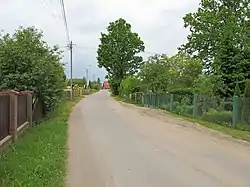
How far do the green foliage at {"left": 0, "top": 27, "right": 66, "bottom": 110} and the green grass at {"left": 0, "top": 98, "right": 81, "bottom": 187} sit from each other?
22.5 feet

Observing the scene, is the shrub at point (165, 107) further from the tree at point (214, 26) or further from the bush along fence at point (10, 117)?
the bush along fence at point (10, 117)

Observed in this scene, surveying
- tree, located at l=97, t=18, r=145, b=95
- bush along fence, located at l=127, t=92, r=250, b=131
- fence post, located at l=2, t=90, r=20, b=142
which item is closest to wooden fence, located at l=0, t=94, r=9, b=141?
fence post, located at l=2, t=90, r=20, b=142

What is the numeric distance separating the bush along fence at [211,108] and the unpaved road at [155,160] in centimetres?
390

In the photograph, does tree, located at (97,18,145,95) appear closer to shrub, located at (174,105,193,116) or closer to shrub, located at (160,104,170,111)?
shrub, located at (160,104,170,111)

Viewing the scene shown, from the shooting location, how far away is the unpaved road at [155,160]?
8.12 meters

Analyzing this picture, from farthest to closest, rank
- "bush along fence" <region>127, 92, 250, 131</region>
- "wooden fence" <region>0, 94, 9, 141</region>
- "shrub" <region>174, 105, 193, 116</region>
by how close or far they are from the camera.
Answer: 1. "shrub" <region>174, 105, 193, 116</region>
2. "bush along fence" <region>127, 92, 250, 131</region>
3. "wooden fence" <region>0, 94, 9, 141</region>

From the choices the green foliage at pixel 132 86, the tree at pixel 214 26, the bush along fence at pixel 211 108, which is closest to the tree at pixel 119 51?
the green foliage at pixel 132 86

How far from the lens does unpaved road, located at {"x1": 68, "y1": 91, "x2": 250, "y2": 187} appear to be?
26.7 feet

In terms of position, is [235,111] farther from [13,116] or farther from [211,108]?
[13,116]

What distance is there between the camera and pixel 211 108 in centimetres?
2417

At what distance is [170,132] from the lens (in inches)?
690

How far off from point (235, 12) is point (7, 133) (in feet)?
118

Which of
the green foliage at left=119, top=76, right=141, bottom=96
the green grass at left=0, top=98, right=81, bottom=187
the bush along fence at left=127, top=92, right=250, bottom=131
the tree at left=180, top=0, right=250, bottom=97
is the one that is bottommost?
the green grass at left=0, top=98, right=81, bottom=187

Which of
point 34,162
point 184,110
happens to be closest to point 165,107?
point 184,110
